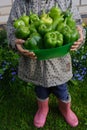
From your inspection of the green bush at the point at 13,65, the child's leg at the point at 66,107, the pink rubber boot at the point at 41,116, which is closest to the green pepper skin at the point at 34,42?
the child's leg at the point at 66,107

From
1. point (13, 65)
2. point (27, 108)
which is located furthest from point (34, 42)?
point (13, 65)

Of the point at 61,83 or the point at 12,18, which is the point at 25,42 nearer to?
the point at 12,18

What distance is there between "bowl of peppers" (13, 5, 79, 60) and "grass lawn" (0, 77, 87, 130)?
3.41ft

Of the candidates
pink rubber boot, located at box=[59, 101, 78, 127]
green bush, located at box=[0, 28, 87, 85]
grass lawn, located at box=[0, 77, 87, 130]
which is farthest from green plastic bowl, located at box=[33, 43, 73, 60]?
green bush, located at box=[0, 28, 87, 85]

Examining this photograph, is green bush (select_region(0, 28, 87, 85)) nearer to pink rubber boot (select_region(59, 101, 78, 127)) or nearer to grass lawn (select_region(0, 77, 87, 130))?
grass lawn (select_region(0, 77, 87, 130))

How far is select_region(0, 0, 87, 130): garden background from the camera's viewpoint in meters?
3.00

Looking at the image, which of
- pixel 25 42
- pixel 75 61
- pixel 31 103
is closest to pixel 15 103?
pixel 31 103

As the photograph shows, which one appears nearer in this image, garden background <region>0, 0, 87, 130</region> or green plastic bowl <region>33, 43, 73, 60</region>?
green plastic bowl <region>33, 43, 73, 60</region>

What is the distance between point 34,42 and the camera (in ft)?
6.69

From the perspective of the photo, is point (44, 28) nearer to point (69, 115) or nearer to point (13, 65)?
point (69, 115)

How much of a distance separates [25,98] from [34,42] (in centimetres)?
131

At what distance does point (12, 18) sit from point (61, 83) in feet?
2.00

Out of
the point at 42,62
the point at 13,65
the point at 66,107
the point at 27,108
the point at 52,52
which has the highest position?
the point at 52,52

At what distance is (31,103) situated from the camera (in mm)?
3199
